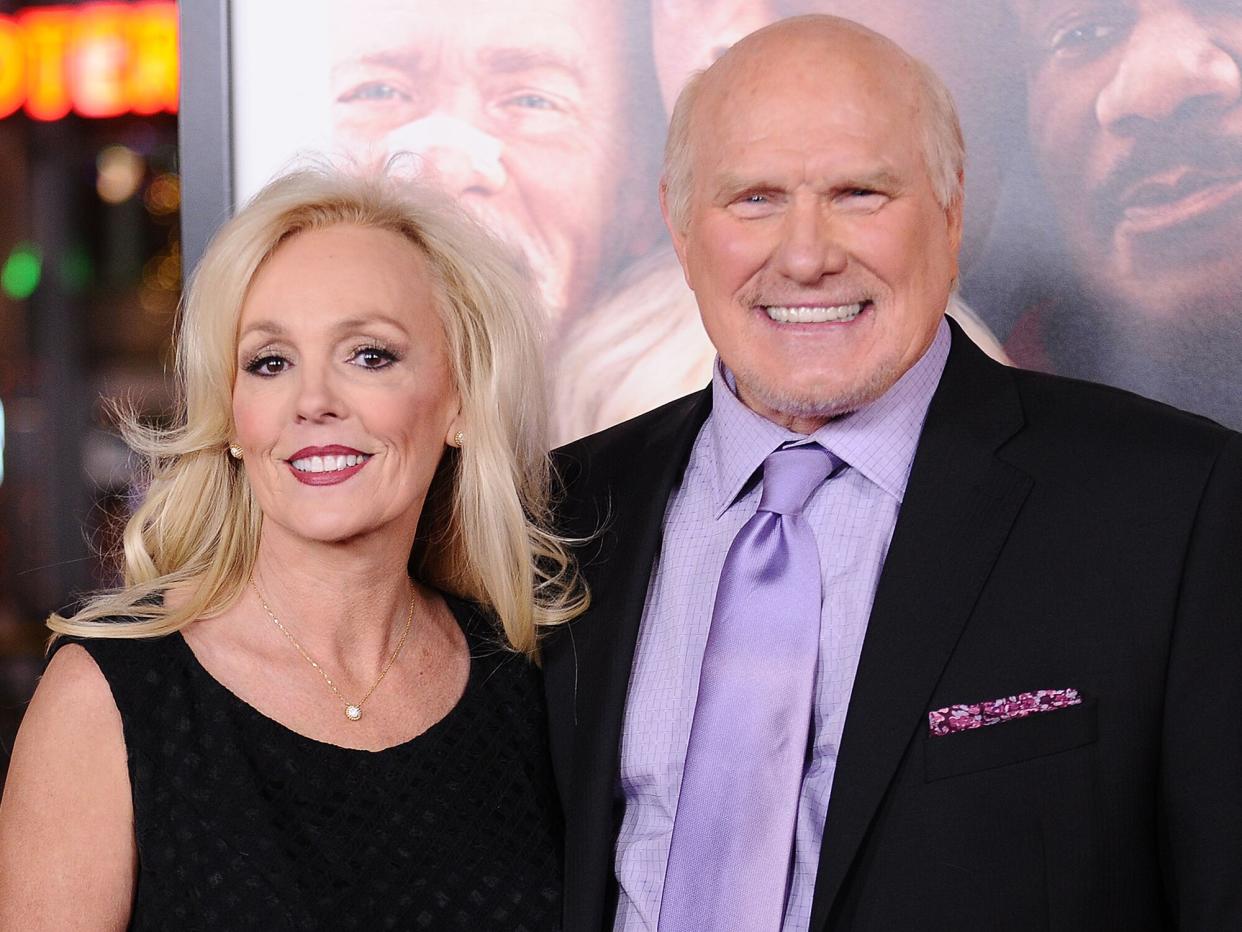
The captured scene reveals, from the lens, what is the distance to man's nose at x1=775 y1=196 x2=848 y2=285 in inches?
69.7

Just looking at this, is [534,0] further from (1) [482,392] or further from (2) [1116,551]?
(2) [1116,551]

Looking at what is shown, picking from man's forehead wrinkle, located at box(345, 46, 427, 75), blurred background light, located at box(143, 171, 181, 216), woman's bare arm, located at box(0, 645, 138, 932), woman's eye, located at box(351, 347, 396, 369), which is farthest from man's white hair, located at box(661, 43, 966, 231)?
blurred background light, located at box(143, 171, 181, 216)

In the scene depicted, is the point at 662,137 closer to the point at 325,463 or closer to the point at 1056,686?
the point at 325,463

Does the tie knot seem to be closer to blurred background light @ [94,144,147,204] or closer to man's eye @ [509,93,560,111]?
man's eye @ [509,93,560,111]

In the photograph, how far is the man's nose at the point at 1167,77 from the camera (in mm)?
2240

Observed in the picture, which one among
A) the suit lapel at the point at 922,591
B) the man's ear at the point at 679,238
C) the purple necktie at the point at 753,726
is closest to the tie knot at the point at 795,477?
the purple necktie at the point at 753,726

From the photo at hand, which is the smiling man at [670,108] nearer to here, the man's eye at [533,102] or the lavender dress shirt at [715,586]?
the man's eye at [533,102]

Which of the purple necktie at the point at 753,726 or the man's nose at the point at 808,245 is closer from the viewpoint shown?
the purple necktie at the point at 753,726

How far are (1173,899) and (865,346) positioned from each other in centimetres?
69

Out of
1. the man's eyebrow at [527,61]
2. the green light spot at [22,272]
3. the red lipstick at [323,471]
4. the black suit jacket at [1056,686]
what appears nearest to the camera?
the black suit jacket at [1056,686]

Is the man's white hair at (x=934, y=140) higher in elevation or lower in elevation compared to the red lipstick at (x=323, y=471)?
higher

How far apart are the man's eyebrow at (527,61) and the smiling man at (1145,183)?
71 centimetres

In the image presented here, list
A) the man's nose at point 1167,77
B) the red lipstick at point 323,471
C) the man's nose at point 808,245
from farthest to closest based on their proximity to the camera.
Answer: the man's nose at point 1167,77
the red lipstick at point 323,471
the man's nose at point 808,245

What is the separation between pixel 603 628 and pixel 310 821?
435 millimetres
